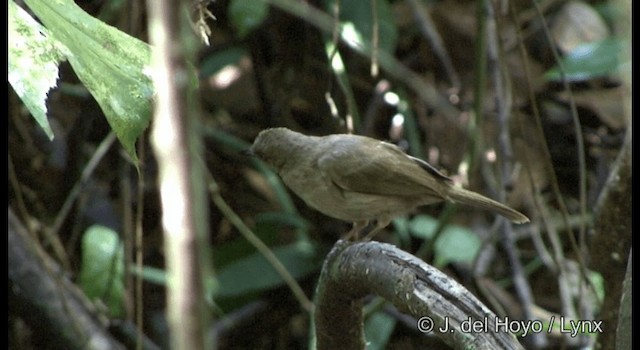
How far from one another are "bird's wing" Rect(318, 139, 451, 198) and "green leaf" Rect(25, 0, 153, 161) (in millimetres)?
1740

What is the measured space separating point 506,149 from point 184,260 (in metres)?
3.80

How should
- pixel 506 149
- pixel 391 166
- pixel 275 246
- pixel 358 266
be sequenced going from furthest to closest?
pixel 275 246
pixel 506 149
pixel 391 166
pixel 358 266

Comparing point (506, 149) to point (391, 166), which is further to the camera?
point (506, 149)

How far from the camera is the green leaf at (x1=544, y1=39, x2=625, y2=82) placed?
13.7 feet

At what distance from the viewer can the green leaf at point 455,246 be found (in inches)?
167

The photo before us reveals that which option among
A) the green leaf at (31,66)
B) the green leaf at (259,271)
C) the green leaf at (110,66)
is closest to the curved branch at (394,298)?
the green leaf at (110,66)

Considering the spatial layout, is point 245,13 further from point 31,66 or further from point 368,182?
point 31,66

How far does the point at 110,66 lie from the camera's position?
138 cm

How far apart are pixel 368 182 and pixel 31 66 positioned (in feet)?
6.79

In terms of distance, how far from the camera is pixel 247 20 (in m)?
4.26

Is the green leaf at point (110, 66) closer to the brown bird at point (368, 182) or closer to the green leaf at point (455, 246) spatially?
the brown bird at point (368, 182)

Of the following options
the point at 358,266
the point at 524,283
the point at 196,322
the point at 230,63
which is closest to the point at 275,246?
the point at 230,63

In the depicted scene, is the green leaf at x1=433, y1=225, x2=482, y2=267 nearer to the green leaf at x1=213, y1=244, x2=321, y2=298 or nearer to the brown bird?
the green leaf at x1=213, y1=244, x2=321, y2=298
